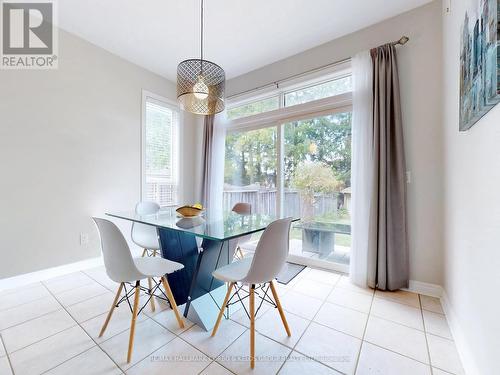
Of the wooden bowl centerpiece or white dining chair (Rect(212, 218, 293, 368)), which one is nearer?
white dining chair (Rect(212, 218, 293, 368))

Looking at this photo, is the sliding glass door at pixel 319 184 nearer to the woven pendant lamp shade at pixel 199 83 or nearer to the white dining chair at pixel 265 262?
the woven pendant lamp shade at pixel 199 83

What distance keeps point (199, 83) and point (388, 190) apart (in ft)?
6.61

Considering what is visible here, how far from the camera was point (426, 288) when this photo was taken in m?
2.06

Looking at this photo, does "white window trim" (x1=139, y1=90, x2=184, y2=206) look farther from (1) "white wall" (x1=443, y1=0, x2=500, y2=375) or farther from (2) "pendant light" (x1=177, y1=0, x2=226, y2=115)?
(1) "white wall" (x1=443, y1=0, x2=500, y2=375)

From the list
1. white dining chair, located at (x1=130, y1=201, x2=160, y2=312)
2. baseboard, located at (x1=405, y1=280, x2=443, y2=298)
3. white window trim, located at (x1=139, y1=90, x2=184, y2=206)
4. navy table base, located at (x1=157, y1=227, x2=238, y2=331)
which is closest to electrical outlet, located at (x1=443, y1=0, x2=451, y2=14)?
baseboard, located at (x1=405, y1=280, x2=443, y2=298)

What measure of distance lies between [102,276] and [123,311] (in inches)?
37.6

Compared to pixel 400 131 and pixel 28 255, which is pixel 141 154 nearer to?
pixel 28 255

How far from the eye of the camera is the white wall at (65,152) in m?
2.16

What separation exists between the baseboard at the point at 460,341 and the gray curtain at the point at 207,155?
3.01 m

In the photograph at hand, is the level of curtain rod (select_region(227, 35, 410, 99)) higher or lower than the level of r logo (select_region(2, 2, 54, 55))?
lower

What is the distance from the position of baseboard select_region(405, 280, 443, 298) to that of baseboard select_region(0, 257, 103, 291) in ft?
11.8

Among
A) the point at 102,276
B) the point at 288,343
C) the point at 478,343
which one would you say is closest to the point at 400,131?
the point at 478,343

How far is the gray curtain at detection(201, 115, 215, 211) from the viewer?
11.8ft

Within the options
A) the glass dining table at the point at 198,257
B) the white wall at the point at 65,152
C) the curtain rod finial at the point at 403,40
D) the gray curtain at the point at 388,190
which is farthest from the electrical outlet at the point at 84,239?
the curtain rod finial at the point at 403,40
